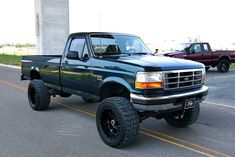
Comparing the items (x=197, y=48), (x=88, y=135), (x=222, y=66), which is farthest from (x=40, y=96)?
(x=222, y=66)

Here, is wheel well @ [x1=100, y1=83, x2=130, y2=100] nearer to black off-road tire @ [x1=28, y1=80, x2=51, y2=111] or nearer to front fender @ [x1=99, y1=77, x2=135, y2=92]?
front fender @ [x1=99, y1=77, x2=135, y2=92]

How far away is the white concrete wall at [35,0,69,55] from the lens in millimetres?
26344

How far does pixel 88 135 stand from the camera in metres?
6.36

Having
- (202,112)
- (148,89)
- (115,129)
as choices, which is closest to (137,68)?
(148,89)

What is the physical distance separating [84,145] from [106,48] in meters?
2.14

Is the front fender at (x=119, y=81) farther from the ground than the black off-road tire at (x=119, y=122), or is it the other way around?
the front fender at (x=119, y=81)

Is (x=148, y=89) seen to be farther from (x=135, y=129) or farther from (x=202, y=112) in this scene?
(x=202, y=112)

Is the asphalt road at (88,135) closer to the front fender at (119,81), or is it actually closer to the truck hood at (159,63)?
the front fender at (119,81)

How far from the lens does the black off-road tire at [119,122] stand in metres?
5.42

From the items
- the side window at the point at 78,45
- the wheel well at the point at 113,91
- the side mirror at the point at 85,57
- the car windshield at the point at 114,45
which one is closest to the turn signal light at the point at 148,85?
the wheel well at the point at 113,91

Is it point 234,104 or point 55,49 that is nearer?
point 234,104

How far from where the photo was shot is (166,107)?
5.46m

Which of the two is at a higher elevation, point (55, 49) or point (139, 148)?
point (55, 49)

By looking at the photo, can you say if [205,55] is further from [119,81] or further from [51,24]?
[51,24]
